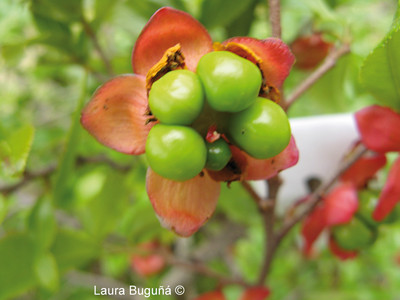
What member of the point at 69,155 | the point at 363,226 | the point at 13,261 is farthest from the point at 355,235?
the point at 13,261

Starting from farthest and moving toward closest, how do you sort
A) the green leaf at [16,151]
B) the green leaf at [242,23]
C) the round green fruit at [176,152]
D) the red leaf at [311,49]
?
1. the red leaf at [311,49]
2. the green leaf at [242,23]
3. the green leaf at [16,151]
4. the round green fruit at [176,152]

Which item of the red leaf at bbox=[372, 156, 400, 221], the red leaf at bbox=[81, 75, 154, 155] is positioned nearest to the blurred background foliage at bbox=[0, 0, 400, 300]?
the red leaf at bbox=[81, 75, 154, 155]

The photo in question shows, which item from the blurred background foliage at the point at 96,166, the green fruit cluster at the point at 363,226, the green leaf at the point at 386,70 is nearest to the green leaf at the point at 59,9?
the blurred background foliage at the point at 96,166

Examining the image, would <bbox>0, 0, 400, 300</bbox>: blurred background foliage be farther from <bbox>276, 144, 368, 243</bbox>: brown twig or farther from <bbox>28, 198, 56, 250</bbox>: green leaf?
<bbox>276, 144, 368, 243</bbox>: brown twig

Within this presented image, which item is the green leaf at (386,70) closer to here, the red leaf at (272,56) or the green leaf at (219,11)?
the red leaf at (272,56)

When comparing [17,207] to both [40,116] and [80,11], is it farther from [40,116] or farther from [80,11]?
[80,11]
